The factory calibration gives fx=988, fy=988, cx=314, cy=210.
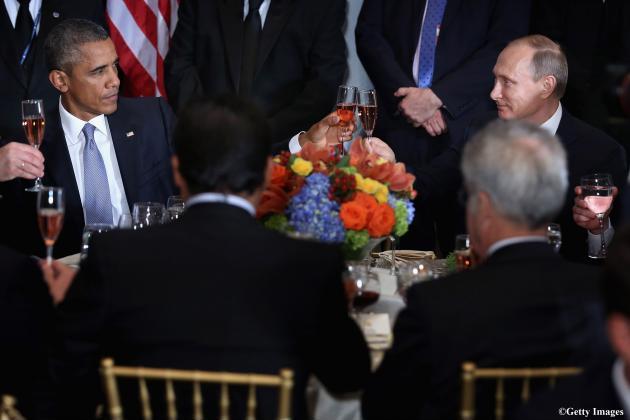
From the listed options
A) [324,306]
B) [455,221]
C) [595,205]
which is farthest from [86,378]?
[455,221]

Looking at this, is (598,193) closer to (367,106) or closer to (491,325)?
(367,106)

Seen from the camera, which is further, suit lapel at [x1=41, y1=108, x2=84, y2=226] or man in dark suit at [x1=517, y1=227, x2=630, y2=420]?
suit lapel at [x1=41, y1=108, x2=84, y2=226]

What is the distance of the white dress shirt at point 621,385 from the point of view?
6.19 ft

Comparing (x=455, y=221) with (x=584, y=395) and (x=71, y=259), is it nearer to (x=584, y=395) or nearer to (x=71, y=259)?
(x=71, y=259)

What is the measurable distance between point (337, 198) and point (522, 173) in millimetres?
839

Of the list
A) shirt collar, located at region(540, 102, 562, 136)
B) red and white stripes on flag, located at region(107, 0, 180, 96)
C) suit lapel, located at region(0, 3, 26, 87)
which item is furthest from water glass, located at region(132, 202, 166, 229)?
red and white stripes on flag, located at region(107, 0, 180, 96)

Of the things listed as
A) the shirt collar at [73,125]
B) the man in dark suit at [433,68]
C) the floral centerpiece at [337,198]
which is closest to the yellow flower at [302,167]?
the floral centerpiece at [337,198]

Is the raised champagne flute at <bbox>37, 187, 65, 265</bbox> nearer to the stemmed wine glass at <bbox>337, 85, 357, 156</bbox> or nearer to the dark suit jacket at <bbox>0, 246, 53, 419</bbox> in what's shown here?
the dark suit jacket at <bbox>0, 246, 53, 419</bbox>

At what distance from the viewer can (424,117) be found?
5273 mm

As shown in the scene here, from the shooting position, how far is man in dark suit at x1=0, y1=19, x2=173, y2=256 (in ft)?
14.3

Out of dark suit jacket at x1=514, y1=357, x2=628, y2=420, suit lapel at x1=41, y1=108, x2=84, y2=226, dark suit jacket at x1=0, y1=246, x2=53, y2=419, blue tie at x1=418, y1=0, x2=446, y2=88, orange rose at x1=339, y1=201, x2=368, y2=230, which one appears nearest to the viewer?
dark suit jacket at x1=514, y1=357, x2=628, y2=420

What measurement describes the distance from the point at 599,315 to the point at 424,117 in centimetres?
307

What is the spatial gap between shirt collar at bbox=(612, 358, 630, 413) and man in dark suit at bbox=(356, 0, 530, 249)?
3318 mm

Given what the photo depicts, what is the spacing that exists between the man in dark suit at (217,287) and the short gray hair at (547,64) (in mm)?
2338
